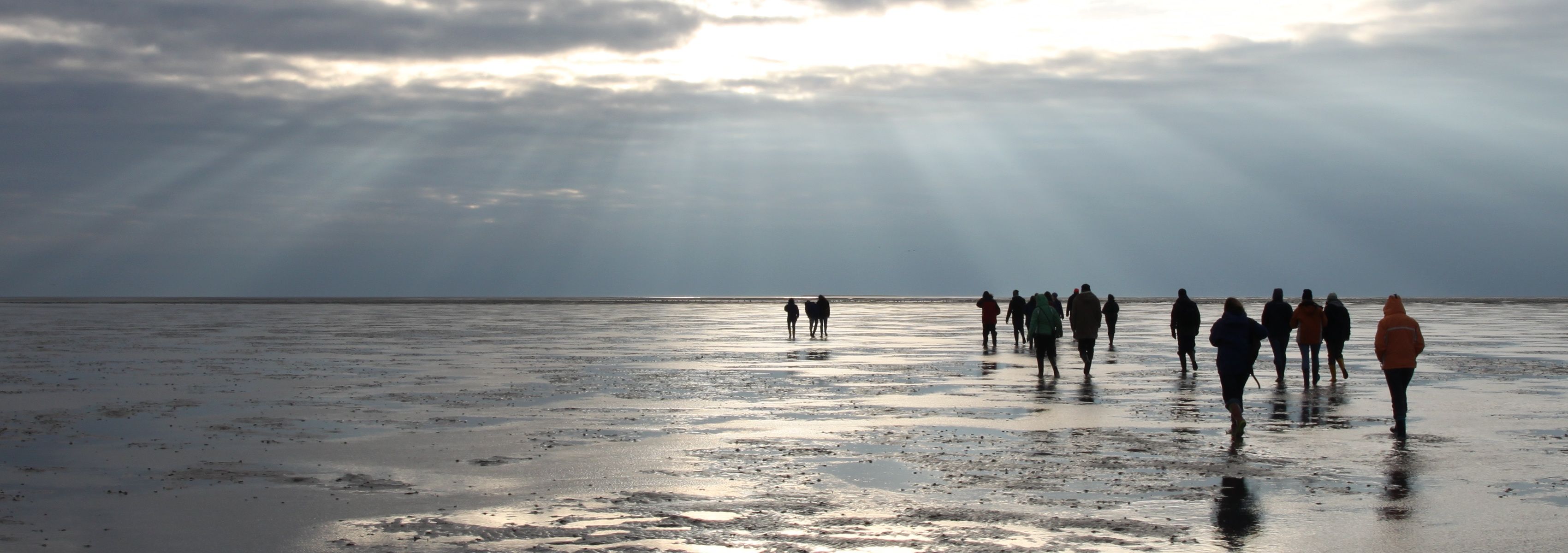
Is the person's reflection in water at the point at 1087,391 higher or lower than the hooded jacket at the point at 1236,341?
lower

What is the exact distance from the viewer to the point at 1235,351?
13.4m

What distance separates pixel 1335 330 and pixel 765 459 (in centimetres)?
1374

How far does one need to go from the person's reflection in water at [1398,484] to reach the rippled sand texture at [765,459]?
0.05 metres

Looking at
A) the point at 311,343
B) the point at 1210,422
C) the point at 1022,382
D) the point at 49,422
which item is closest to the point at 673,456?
the point at 1210,422

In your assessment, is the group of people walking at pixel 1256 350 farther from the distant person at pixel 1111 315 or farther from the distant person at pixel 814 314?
the distant person at pixel 814 314

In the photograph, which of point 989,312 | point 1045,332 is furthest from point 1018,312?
point 1045,332

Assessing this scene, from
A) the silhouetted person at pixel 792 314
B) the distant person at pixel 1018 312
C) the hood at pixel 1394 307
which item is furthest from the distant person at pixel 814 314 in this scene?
the hood at pixel 1394 307

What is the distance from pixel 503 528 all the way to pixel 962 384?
13141 millimetres

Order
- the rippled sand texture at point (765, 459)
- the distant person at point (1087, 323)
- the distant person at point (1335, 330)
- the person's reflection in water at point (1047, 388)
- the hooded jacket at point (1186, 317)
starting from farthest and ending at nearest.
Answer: the hooded jacket at point (1186, 317)
the distant person at point (1087, 323)
the distant person at point (1335, 330)
the person's reflection in water at point (1047, 388)
the rippled sand texture at point (765, 459)

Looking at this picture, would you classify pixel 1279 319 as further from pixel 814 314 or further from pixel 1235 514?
pixel 814 314

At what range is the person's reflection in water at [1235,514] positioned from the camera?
25.3ft

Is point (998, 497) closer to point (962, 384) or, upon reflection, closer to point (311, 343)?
point (962, 384)

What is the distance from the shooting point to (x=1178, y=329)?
2300 cm

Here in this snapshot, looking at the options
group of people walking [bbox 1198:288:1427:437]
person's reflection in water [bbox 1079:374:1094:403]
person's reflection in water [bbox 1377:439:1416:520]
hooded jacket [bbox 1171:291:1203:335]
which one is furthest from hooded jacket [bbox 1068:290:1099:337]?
person's reflection in water [bbox 1377:439:1416:520]
